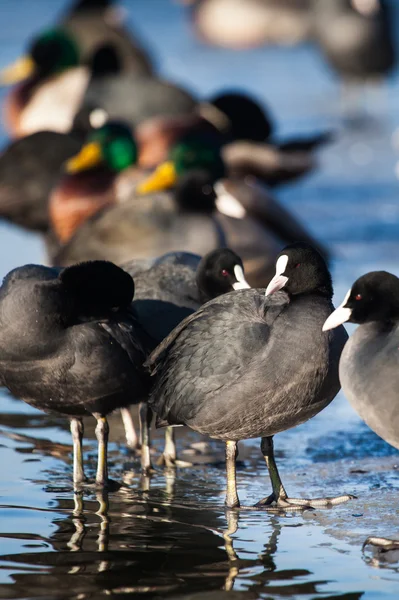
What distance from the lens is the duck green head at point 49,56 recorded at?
16750 mm

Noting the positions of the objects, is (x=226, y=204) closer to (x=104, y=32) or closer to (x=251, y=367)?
(x=251, y=367)

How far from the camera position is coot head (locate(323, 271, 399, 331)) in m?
4.91

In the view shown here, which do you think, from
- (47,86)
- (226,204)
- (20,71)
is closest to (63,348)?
(226,204)

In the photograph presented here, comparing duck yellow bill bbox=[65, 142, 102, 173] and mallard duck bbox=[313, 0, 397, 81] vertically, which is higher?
mallard duck bbox=[313, 0, 397, 81]

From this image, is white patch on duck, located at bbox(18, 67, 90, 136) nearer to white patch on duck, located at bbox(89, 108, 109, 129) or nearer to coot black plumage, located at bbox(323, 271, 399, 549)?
white patch on duck, located at bbox(89, 108, 109, 129)

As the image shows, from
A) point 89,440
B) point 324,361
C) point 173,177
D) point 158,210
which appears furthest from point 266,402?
point 173,177

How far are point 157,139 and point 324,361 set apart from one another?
8.29 metres

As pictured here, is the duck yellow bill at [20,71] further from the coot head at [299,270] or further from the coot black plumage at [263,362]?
the coot head at [299,270]

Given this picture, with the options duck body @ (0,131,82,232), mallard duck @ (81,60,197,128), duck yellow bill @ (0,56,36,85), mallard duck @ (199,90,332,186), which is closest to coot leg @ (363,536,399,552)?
duck body @ (0,131,82,232)

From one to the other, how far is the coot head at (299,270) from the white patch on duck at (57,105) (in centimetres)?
1127

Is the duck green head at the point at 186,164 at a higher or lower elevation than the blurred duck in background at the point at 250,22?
lower

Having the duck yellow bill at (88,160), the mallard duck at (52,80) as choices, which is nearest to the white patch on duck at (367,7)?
the mallard duck at (52,80)

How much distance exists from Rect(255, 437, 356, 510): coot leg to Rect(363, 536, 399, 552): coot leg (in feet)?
2.03

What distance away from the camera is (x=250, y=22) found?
29.0m
